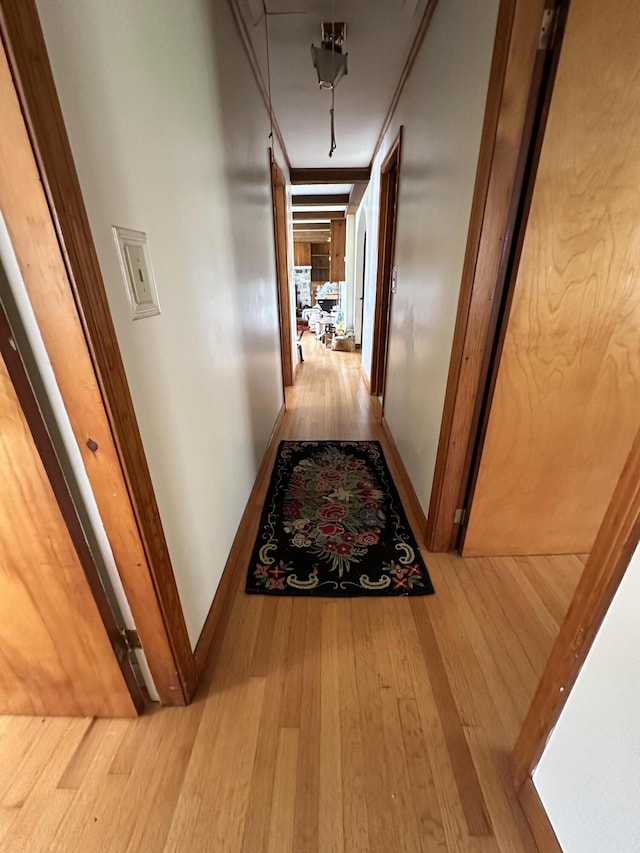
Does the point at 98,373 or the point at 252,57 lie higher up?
the point at 252,57

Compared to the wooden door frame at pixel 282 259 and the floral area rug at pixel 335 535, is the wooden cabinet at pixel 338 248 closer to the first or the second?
the wooden door frame at pixel 282 259

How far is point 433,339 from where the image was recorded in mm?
1678

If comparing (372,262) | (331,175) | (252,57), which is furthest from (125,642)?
(331,175)

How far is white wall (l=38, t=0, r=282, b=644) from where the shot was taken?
27.4 inches

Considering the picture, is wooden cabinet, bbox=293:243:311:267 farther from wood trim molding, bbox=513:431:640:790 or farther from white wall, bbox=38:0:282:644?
wood trim molding, bbox=513:431:640:790

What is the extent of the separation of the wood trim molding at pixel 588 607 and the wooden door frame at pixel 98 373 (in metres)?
0.94

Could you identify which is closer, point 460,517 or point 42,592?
point 42,592

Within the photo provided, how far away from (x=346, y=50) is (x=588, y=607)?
2.72 metres

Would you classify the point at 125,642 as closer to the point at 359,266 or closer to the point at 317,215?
the point at 359,266

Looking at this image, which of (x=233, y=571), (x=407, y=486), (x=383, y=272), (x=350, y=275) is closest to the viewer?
(x=233, y=571)

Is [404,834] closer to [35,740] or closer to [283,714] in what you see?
[283,714]

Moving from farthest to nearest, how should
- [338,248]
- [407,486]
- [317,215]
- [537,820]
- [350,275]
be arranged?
[338,248] < [317,215] < [350,275] < [407,486] < [537,820]

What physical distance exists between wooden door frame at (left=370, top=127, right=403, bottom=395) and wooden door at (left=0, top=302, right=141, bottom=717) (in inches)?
99.2

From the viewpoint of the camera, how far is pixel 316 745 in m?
1.03
